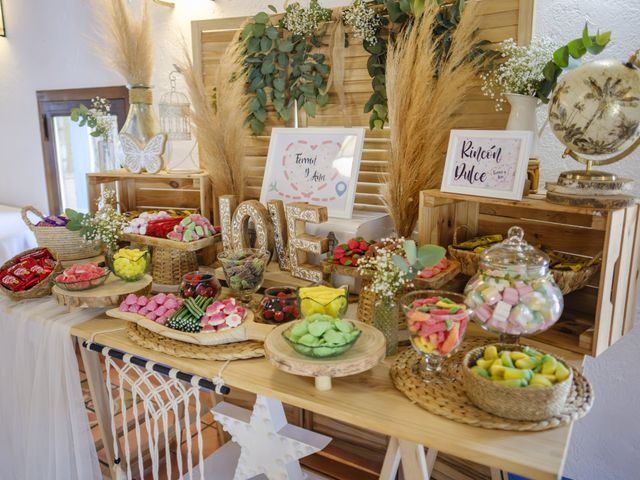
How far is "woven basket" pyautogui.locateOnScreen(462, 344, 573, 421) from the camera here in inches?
39.8

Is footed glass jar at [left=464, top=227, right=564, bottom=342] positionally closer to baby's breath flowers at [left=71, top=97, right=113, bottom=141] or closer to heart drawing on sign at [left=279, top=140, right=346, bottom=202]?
heart drawing on sign at [left=279, top=140, right=346, bottom=202]

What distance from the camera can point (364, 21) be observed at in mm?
1819

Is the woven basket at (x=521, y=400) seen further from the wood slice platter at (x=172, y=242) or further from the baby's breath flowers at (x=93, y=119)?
the baby's breath flowers at (x=93, y=119)

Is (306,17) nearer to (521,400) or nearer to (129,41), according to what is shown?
(129,41)

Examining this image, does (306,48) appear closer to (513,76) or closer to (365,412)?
(513,76)

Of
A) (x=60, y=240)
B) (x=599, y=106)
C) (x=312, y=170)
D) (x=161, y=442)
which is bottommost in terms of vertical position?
(x=161, y=442)

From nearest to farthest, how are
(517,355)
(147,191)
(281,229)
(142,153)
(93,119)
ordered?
(517,355) → (281,229) → (142,153) → (93,119) → (147,191)

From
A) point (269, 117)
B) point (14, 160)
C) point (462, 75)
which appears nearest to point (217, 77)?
point (269, 117)

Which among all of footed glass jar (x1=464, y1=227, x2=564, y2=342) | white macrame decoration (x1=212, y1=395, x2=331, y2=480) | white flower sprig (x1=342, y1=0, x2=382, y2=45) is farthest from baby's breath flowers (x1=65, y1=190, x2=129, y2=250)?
footed glass jar (x1=464, y1=227, x2=564, y2=342)

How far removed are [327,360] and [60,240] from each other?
1473 millimetres

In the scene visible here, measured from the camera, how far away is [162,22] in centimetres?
258

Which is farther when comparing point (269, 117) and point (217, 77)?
point (269, 117)

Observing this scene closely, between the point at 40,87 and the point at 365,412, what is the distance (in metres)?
3.23

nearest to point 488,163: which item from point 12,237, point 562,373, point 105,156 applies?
point 562,373
